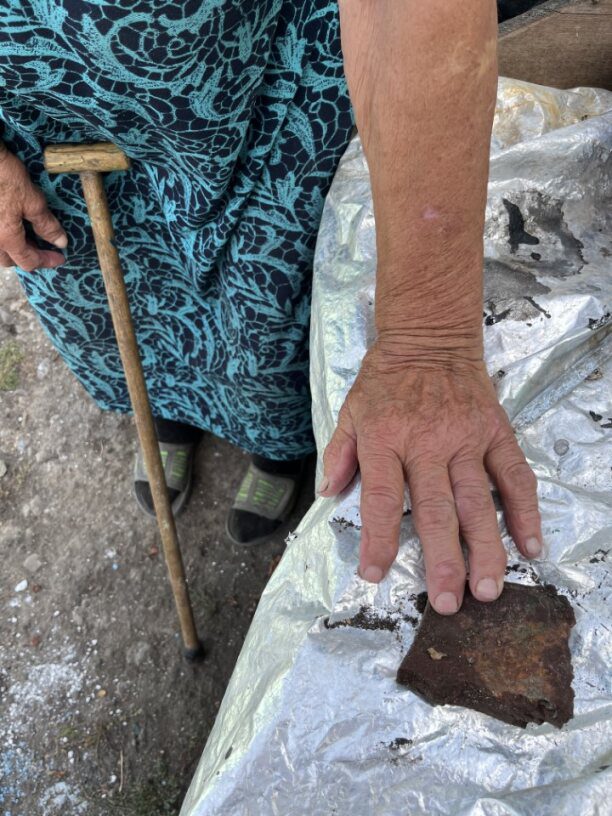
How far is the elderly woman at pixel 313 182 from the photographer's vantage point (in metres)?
0.99

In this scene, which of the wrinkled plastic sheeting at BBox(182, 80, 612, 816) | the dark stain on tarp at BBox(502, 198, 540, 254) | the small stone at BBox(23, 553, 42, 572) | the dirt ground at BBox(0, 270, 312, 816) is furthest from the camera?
the small stone at BBox(23, 553, 42, 572)

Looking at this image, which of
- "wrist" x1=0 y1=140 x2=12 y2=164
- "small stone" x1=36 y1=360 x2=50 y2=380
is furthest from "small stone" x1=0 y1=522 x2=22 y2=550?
"wrist" x1=0 y1=140 x2=12 y2=164

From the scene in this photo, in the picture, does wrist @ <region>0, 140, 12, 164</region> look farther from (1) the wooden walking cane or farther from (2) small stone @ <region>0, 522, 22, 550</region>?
(2) small stone @ <region>0, 522, 22, 550</region>

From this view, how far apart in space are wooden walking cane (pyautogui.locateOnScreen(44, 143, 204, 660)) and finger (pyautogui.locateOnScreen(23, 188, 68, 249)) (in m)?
0.09

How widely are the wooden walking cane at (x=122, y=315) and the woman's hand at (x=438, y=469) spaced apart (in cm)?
71

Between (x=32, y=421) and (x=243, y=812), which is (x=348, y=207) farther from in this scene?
(x=32, y=421)

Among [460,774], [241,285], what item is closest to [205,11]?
[241,285]

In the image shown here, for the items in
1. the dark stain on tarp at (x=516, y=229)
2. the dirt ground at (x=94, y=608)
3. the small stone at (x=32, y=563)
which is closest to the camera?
the dark stain on tarp at (x=516, y=229)

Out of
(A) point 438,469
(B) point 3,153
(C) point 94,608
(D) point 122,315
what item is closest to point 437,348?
(A) point 438,469

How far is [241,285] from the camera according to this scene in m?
1.58

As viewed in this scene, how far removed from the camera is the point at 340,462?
3.61 feet

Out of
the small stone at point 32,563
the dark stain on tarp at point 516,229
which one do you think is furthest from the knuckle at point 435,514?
the small stone at point 32,563

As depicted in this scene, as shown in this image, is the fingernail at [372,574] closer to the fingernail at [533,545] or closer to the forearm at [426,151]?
the fingernail at [533,545]

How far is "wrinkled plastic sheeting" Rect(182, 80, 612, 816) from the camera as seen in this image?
905mm
